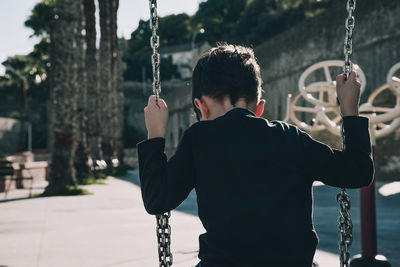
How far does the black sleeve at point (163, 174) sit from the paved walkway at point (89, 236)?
2641mm

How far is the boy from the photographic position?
173 centimetres

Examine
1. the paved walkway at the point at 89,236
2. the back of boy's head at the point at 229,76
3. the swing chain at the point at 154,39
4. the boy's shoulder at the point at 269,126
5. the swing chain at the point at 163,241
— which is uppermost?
the swing chain at the point at 154,39

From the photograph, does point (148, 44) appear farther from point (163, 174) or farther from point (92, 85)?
point (163, 174)

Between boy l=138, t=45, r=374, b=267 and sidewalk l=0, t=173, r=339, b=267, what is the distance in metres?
2.60

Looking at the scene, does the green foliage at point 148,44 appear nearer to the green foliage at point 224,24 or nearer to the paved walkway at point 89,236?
the green foliage at point 224,24

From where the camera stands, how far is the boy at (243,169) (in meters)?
1.73

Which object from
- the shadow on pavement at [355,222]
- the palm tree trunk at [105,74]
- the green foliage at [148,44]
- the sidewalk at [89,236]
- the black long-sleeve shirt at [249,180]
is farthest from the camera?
the green foliage at [148,44]

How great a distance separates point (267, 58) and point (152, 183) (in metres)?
21.3

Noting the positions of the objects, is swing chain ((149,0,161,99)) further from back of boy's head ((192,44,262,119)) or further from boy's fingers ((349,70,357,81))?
boy's fingers ((349,70,357,81))

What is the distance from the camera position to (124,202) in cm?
980

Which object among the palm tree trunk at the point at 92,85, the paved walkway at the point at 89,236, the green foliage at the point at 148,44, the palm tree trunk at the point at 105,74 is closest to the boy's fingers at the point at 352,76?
the paved walkway at the point at 89,236

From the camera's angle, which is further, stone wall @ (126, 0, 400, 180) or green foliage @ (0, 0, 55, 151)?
green foliage @ (0, 0, 55, 151)

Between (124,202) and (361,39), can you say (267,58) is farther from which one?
(124,202)

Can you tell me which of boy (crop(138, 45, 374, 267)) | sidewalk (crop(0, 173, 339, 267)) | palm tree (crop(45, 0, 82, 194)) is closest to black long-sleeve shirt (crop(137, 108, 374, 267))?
boy (crop(138, 45, 374, 267))
